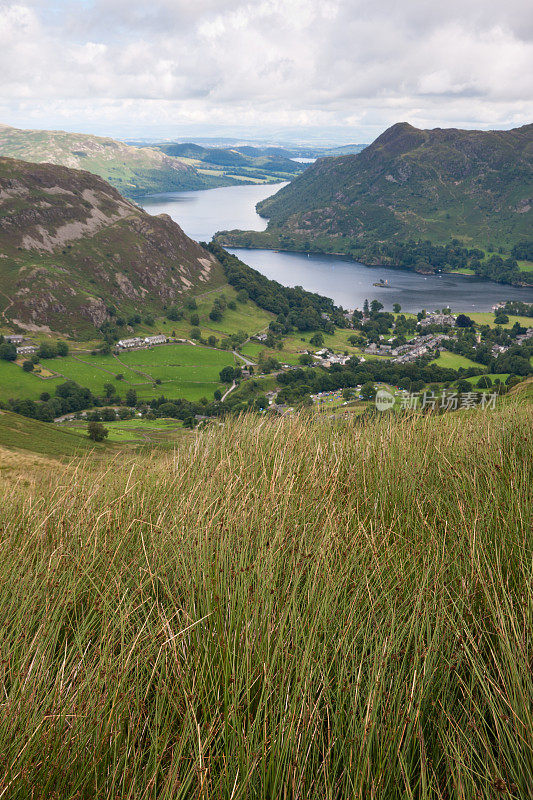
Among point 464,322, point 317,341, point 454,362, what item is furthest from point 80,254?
point 464,322

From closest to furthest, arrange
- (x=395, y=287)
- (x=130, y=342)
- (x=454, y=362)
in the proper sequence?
1. (x=454, y=362)
2. (x=130, y=342)
3. (x=395, y=287)

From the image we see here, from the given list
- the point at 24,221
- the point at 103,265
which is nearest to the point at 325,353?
the point at 103,265

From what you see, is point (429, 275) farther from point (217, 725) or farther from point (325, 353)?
point (217, 725)

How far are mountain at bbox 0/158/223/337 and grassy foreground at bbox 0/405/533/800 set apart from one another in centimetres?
11896

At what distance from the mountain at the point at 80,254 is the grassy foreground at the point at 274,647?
119 meters

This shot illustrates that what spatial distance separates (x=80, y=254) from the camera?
5084 inches

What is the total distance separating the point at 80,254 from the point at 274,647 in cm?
14409

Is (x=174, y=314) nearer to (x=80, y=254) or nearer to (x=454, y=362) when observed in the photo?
(x=80, y=254)

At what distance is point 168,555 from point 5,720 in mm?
1602

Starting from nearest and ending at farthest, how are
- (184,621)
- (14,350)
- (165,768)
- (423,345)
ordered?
(165,768) < (184,621) < (14,350) < (423,345)

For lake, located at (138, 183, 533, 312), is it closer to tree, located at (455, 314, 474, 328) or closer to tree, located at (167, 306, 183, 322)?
tree, located at (455, 314, 474, 328)

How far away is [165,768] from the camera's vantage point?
2133mm

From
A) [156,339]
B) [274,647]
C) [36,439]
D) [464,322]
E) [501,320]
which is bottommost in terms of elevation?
[156,339]

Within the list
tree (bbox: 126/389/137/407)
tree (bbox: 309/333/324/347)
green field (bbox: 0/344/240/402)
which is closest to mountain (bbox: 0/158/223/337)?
green field (bbox: 0/344/240/402)
